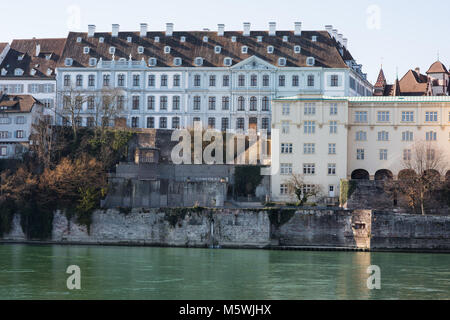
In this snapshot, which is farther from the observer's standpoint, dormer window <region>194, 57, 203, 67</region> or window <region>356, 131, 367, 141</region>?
dormer window <region>194, 57, 203, 67</region>

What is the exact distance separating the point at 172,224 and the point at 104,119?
15.6m

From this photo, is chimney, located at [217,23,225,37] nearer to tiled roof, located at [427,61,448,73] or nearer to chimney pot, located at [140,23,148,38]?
chimney pot, located at [140,23,148,38]

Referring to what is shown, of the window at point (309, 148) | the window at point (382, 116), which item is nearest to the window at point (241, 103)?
the window at point (309, 148)

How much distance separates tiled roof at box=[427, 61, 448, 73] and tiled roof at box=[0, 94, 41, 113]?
44.8 metres

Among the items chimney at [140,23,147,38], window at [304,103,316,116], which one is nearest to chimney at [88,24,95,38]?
chimney at [140,23,147,38]

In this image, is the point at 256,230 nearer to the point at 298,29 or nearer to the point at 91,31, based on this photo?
the point at 298,29

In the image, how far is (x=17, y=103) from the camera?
69.2 m

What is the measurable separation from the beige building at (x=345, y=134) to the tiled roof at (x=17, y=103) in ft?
69.9

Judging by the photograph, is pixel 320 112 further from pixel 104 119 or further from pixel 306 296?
pixel 306 296

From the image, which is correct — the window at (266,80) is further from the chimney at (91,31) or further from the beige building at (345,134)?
the chimney at (91,31)

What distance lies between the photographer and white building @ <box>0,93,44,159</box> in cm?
6725
